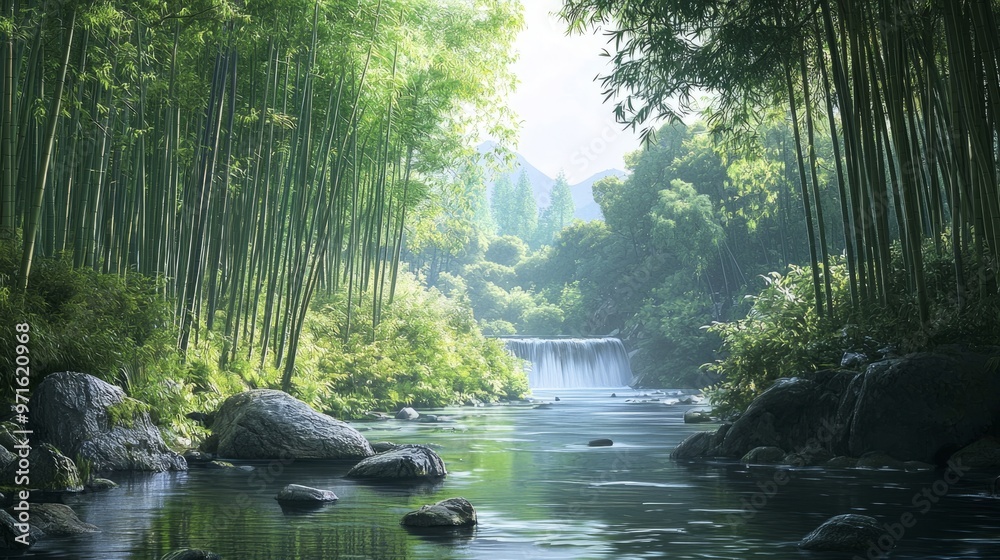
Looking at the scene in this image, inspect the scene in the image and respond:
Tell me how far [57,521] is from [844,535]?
3979 millimetres

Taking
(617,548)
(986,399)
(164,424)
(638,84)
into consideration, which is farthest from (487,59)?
(617,548)

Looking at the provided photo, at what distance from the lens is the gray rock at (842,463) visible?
8140 mm

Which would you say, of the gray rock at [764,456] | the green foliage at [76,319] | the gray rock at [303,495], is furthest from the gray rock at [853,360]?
the green foliage at [76,319]

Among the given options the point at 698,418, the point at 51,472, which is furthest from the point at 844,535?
the point at 698,418

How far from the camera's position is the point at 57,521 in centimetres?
495

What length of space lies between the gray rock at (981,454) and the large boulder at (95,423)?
635cm

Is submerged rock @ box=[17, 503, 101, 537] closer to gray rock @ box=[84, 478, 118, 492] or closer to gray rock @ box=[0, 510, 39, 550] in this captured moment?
gray rock @ box=[0, 510, 39, 550]

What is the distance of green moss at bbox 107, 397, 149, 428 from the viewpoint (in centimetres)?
754

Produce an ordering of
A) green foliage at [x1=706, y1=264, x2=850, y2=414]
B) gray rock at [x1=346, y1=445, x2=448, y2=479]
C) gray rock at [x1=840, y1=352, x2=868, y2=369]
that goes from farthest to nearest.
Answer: green foliage at [x1=706, y1=264, x2=850, y2=414]
gray rock at [x1=840, y1=352, x2=868, y2=369]
gray rock at [x1=346, y1=445, x2=448, y2=479]
